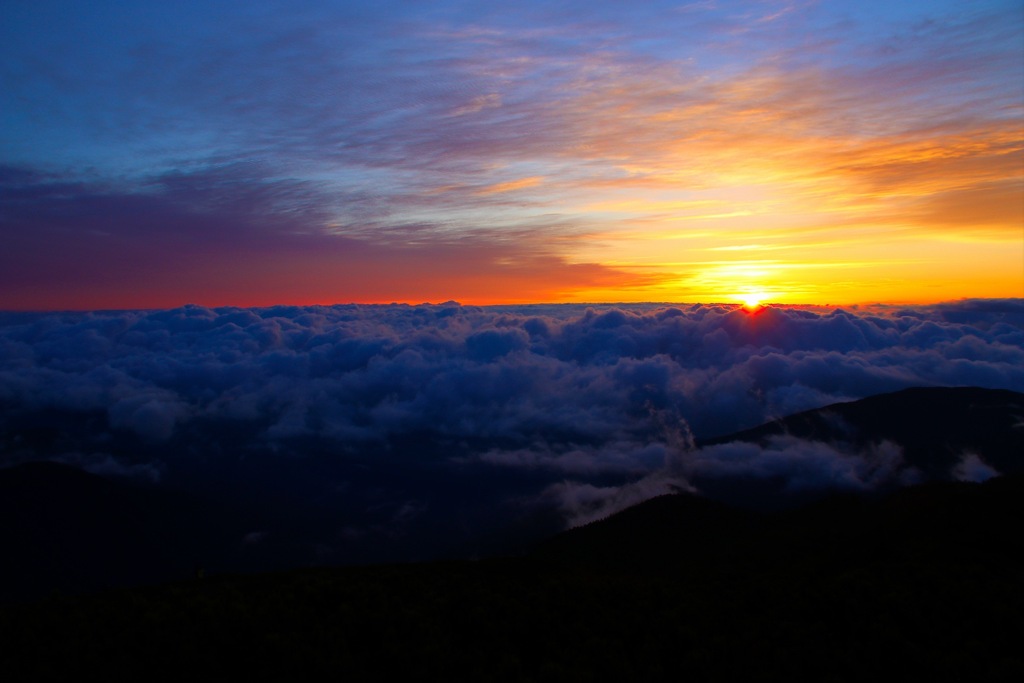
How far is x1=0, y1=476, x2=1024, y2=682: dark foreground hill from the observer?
16.1m

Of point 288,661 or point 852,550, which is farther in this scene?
point 852,550

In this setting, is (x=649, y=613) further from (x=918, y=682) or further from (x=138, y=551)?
(x=138, y=551)

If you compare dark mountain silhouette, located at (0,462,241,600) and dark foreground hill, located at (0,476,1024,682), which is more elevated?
dark foreground hill, located at (0,476,1024,682)

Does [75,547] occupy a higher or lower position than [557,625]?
lower

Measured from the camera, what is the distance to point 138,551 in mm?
189375

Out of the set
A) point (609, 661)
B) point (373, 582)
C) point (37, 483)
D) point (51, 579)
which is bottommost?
point (51, 579)

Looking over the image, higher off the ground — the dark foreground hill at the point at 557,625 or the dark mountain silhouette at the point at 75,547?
the dark foreground hill at the point at 557,625

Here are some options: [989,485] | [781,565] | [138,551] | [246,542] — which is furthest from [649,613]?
[138,551]

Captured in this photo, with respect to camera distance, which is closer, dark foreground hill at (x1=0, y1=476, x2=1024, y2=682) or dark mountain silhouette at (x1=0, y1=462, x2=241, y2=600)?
dark foreground hill at (x1=0, y1=476, x2=1024, y2=682)

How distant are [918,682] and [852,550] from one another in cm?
2110

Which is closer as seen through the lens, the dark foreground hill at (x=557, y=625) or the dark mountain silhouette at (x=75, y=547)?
the dark foreground hill at (x=557, y=625)

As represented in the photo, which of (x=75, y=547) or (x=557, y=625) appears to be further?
(x=75, y=547)

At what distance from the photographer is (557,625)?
2002 centimetres

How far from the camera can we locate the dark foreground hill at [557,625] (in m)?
16.1
